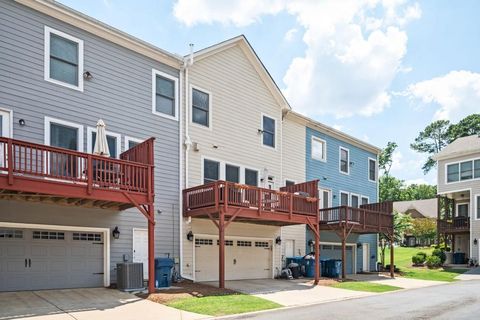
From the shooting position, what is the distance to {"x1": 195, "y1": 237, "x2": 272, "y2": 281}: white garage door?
17.7m

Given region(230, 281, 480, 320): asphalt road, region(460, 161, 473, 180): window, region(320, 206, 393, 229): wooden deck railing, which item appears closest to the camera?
region(230, 281, 480, 320): asphalt road

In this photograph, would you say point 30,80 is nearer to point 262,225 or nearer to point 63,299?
point 63,299

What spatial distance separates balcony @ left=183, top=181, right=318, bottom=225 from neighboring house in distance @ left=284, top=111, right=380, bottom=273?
4.06 metres

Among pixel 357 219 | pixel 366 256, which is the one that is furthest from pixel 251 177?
pixel 366 256

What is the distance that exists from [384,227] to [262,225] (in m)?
8.42

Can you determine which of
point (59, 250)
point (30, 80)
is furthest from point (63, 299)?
point (30, 80)

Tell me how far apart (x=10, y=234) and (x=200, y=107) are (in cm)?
856

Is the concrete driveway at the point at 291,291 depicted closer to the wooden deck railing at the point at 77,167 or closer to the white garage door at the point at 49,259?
the white garage door at the point at 49,259

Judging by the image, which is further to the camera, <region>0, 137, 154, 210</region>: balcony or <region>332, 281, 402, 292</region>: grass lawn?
<region>332, 281, 402, 292</region>: grass lawn

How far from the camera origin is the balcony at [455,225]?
117 feet

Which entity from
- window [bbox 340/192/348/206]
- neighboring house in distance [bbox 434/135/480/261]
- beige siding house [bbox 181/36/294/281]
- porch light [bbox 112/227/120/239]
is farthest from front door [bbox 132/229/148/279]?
neighboring house in distance [bbox 434/135/480/261]

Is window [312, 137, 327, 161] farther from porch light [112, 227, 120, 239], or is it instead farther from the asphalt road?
porch light [112, 227, 120, 239]

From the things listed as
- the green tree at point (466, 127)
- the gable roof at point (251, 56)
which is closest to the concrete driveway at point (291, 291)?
the gable roof at point (251, 56)

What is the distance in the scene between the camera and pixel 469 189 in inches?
1380
